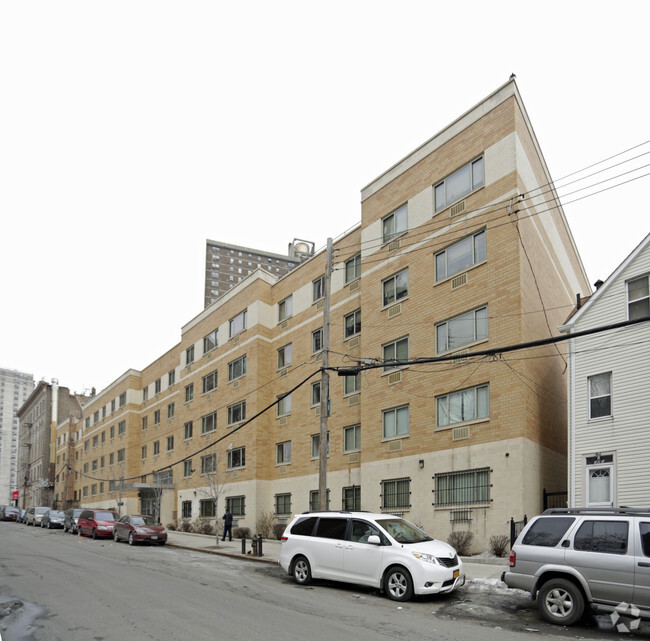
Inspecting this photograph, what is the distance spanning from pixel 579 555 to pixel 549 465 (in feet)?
39.7

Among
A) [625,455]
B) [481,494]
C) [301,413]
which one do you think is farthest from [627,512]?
[301,413]

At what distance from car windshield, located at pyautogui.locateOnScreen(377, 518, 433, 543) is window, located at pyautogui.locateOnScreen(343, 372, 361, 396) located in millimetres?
14278

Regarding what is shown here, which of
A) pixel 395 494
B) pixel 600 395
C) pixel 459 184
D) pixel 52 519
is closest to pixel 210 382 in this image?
pixel 52 519

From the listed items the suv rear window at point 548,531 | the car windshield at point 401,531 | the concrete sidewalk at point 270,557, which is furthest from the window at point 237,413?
the suv rear window at point 548,531

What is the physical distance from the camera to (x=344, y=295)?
3030 centimetres

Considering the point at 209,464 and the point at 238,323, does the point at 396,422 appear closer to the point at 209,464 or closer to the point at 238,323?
the point at 238,323

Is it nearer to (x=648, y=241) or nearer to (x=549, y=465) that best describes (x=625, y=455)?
(x=549, y=465)

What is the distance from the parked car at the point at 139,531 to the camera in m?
27.9

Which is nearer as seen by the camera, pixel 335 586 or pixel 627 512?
pixel 627 512

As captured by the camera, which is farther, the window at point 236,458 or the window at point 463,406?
the window at point 236,458

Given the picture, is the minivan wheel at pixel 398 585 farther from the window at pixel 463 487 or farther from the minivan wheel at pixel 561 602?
the window at pixel 463 487

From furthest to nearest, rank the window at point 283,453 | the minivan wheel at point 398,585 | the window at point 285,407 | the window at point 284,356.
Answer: the window at point 284,356 → the window at point 285,407 → the window at point 283,453 → the minivan wheel at point 398,585

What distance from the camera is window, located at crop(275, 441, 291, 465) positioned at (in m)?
32.9

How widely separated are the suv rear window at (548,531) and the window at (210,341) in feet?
102
